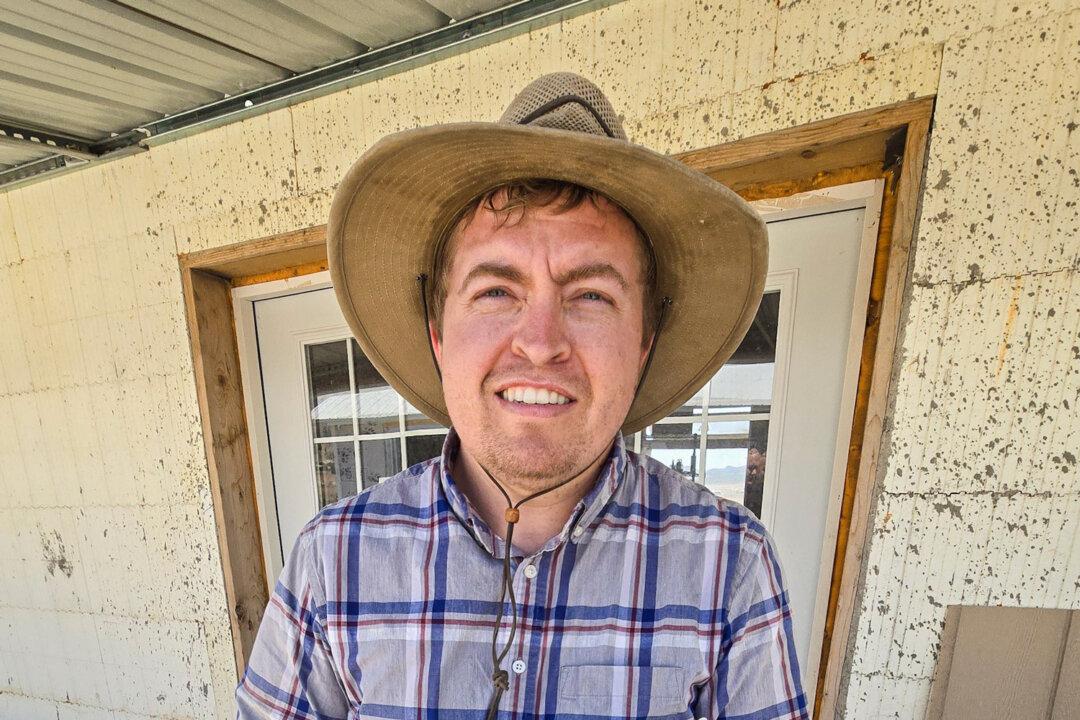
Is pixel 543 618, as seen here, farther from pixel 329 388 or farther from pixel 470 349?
pixel 329 388

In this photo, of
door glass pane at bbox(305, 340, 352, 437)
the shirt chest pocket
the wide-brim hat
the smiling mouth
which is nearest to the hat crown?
the wide-brim hat

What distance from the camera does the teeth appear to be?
2.53ft

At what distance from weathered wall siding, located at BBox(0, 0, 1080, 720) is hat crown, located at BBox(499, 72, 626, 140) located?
0.65 m

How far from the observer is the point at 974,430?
3.86 ft

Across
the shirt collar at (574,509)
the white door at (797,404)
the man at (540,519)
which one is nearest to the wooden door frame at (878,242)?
the white door at (797,404)

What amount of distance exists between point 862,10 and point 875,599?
1490 mm

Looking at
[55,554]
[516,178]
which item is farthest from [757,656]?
[55,554]

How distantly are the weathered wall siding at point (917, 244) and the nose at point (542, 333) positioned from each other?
0.87m

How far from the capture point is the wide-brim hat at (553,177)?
764 mm

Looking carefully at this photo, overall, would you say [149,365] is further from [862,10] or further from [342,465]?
[862,10]

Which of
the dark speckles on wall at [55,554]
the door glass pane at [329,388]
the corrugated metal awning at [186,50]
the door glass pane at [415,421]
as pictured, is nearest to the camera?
the corrugated metal awning at [186,50]

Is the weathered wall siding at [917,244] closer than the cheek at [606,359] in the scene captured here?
No

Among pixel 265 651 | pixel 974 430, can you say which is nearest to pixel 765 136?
pixel 974 430

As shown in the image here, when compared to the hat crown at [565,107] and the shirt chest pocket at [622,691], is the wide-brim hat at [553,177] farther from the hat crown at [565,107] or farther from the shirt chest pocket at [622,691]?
the shirt chest pocket at [622,691]
